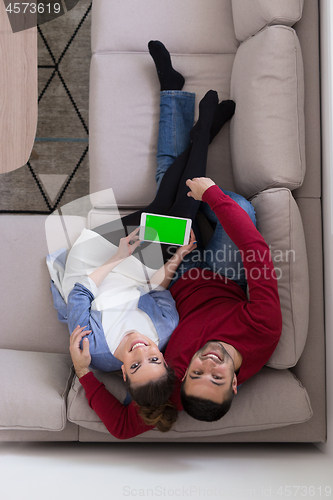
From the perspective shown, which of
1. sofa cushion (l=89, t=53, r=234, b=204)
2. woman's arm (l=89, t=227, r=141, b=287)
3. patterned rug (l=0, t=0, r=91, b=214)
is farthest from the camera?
patterned rug (l=0, t=0, r=91, b=214)

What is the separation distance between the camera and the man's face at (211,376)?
101 cm

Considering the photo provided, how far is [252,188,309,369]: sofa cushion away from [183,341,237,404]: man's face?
9.9 inches

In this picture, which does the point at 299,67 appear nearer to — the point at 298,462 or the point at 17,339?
the point at 298,462

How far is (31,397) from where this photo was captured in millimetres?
1178

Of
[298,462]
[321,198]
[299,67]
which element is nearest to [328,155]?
[321,198]

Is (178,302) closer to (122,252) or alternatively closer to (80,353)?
(122,252)

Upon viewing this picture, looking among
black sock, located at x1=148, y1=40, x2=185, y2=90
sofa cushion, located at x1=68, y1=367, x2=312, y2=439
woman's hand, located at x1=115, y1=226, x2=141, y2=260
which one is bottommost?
sofa cushion, located at x1=68, y1=367, x2=312, y2=439

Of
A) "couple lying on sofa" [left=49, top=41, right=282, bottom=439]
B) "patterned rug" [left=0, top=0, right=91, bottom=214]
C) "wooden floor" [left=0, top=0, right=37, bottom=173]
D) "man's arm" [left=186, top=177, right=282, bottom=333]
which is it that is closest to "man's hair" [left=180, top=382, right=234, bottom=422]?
"couple lying on sofa" [left=49, top=41, right=282, bottom=439]

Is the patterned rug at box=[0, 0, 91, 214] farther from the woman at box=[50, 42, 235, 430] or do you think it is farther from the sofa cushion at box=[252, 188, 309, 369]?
the sofa cushion at box=[252, 188, 309, 369]

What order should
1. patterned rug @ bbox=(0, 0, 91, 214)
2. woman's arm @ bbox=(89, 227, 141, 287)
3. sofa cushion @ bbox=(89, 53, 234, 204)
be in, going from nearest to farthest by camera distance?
woman's arm @ bbox=(89, 227, 141, 287)
sofa cushion @ bbox=(89, 53, 234, 204)
patterned rug @ bbox=(0, 0, 91, 214)

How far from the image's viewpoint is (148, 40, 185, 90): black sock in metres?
1.40

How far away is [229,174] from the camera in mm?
1488

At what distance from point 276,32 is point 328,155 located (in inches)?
19.1

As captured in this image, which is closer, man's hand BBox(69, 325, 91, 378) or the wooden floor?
man's hand BBox(69, 325, 91, 378)
